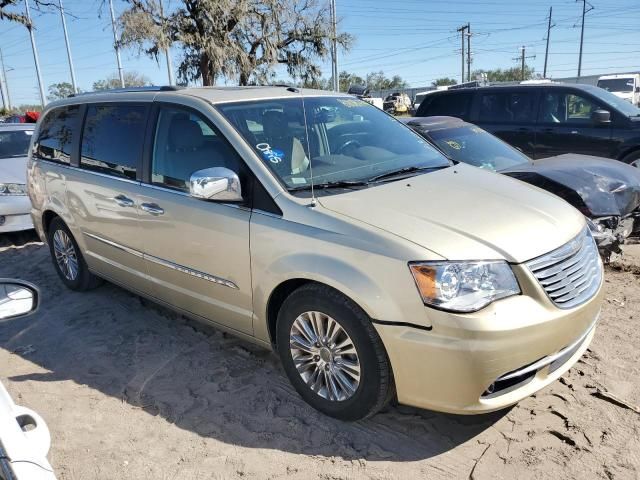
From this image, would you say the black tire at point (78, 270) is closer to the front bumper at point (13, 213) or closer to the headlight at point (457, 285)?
the front bumper at point (13, 213)

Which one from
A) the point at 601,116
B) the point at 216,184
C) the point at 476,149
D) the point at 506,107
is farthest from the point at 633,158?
the point at 216,184

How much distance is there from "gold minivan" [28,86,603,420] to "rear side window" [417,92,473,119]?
574cm

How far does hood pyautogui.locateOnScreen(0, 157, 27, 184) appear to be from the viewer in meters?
7.48

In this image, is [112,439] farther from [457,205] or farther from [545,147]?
[545,147]

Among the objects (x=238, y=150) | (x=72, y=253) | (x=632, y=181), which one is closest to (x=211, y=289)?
(x=238, y=150)

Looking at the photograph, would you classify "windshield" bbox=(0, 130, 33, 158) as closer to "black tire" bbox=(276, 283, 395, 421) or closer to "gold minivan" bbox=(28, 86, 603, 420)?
"gold minivan" bbox=(28, 86, 603, 420)

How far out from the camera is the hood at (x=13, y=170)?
24.5ft

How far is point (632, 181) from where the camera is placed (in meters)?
5.33

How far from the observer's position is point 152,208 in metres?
3.80

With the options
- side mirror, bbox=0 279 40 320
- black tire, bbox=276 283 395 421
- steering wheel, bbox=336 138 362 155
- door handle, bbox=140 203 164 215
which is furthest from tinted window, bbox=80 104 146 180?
side mirror, bbox=0 279 40 320

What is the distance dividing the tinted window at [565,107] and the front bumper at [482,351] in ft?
22.1

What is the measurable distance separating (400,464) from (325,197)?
1479mm

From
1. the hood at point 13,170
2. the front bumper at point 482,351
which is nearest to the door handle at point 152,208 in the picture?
the front bumper at point 482,351

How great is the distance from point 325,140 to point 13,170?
20.0ft
